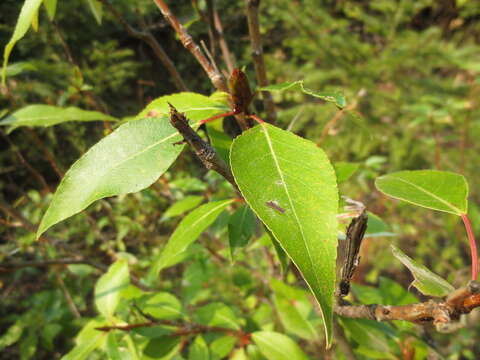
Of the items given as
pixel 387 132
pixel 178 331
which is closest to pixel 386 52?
pixel 387 132

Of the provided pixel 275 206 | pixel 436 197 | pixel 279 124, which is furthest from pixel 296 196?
pixel 279 124

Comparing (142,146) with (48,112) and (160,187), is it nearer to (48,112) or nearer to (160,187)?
(48,112)

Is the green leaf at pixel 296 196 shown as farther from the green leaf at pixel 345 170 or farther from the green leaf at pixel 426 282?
the green leaf at pixel 345 170

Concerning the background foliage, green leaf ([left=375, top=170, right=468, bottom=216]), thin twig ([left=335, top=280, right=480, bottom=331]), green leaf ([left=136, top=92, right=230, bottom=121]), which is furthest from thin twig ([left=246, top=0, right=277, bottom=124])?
the background foliage

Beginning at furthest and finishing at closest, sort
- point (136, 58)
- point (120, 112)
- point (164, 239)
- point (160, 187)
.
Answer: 1. point (136, 58)
2. point (120, 112)
3. point (164, 239)
4. point (160, 187)

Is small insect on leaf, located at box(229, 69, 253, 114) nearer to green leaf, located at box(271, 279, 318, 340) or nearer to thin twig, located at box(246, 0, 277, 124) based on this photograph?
thin twig, located at box(246, 0, 277, 124)
